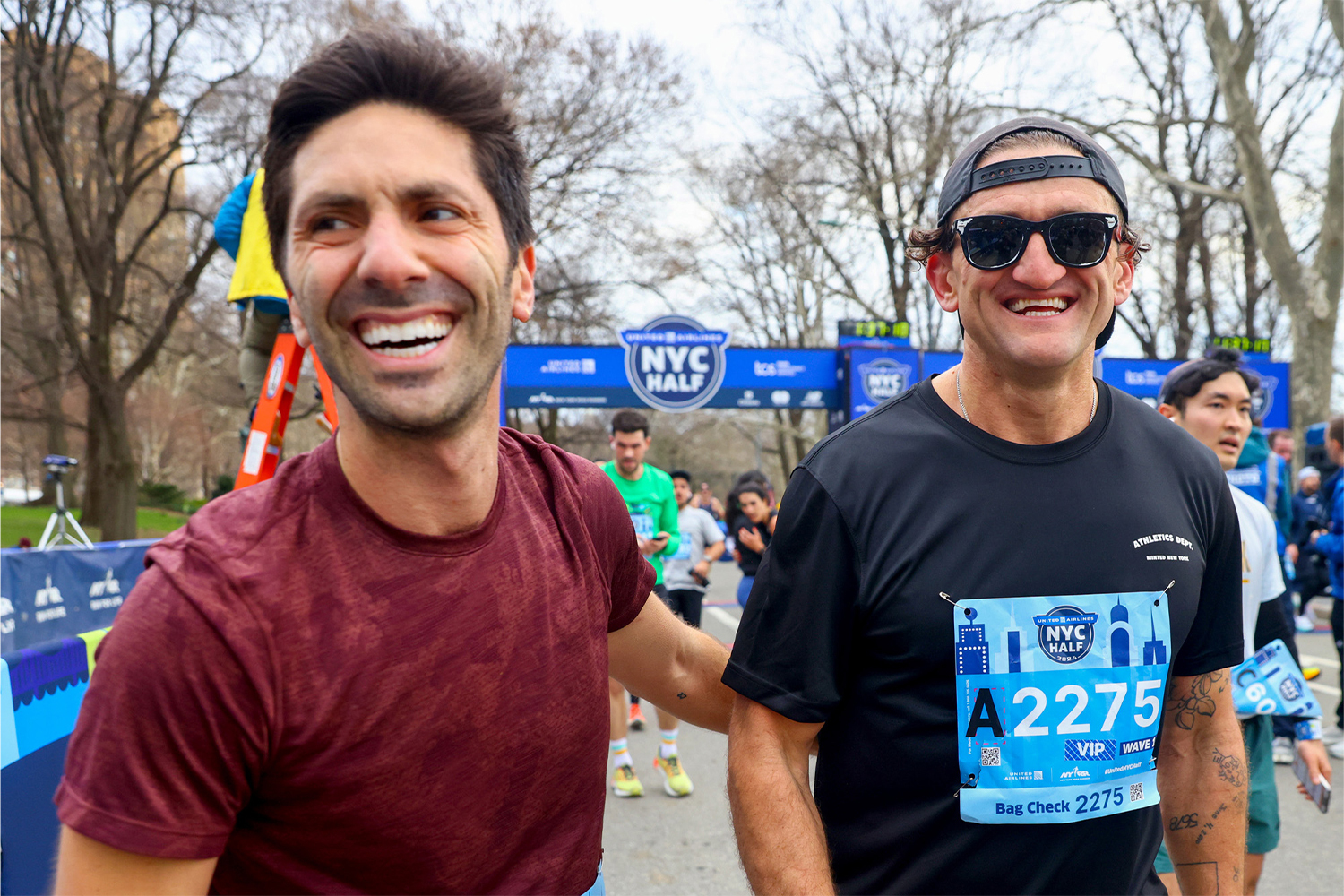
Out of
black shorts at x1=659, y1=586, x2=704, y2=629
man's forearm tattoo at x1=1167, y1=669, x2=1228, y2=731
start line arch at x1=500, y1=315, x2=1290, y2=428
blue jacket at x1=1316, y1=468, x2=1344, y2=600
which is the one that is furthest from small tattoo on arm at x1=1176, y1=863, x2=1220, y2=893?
start line arch at x1=500, y1=315, x2=1290, y2=428

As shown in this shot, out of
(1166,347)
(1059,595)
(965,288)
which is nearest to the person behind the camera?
(1059,595)

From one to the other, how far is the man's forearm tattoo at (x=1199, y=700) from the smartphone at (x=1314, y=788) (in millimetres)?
1343

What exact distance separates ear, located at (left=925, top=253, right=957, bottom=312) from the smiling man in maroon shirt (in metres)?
0.91

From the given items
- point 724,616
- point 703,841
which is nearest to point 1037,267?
point 703,841

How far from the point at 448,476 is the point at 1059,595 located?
1138mm

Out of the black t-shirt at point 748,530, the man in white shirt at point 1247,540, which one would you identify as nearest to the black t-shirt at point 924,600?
the man in white shirt at point 1247,540

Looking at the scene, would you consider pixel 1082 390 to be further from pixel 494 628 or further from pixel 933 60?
pixel 933 60

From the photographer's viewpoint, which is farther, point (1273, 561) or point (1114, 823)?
point (1273, 561)

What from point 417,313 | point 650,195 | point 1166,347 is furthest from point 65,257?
point 1166,347

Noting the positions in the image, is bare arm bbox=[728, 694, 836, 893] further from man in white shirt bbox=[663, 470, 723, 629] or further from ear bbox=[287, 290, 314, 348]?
man in white shirt bbox=[663, 470, 723, 629]

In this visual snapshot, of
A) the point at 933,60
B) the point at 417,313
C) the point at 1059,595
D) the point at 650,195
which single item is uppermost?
the point at 933,60

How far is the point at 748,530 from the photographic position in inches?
326

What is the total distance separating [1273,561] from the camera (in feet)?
12.1

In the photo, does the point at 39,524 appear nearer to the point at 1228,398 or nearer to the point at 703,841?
the point at 703,841
